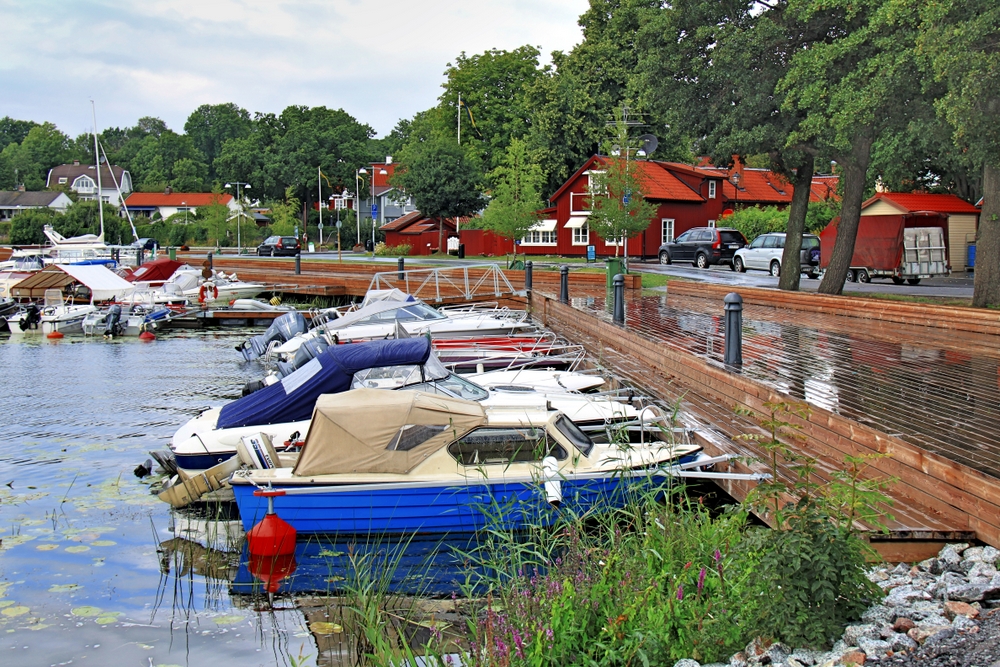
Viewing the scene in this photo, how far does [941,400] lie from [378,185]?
101m

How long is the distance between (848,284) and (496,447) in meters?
24.6

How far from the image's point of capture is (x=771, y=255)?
35.2 meters

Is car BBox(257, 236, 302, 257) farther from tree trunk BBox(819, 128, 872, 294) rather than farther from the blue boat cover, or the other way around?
the blue boat cover

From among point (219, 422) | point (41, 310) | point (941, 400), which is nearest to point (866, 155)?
point (941, 400)

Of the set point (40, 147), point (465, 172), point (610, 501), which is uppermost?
point (40, 147)

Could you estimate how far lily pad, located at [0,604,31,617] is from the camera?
26.7 feet

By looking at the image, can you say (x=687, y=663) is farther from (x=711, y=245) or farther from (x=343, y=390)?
(x=711, y=245)

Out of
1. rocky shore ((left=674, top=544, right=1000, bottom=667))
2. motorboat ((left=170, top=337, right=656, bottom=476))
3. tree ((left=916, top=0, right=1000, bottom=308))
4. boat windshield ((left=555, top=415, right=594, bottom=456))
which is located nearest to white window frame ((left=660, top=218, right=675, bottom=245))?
tree ((left=916, top=0, right=1000, bottom=308))

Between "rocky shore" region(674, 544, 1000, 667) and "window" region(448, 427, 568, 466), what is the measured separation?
164 inches

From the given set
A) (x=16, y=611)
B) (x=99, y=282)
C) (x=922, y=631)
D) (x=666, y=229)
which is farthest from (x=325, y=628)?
(x=666, y=229)

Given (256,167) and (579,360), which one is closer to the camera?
(579,360)

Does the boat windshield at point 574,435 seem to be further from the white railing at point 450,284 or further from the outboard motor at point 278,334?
the white railing at point 450,284

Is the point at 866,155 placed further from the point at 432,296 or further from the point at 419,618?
the point at 419,618

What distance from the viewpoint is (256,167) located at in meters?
105
